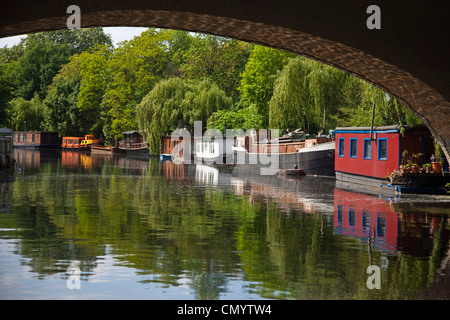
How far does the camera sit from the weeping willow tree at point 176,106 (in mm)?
57281

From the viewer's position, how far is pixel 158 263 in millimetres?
9852

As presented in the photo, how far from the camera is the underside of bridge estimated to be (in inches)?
371

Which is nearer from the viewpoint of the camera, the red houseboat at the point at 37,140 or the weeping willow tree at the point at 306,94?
the weeping willow tree at the point at 306,94

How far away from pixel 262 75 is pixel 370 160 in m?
24.8

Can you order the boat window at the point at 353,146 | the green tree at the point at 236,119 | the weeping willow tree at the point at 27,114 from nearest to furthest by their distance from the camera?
the boat window at the point at 353,146 → the green tree at the point at 236,119 → the weeping willow tree at the point at 27,114

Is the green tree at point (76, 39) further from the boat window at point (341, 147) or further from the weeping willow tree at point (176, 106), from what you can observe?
the boat window at point (341, 147)

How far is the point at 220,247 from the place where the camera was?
11.5 metres

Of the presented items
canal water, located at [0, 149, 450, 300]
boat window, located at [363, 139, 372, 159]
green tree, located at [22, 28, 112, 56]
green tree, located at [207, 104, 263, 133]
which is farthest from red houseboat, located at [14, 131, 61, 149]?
canal water, located at [0, 149, 450, 300]

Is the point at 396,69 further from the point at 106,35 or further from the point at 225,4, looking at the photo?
the point at 106,35

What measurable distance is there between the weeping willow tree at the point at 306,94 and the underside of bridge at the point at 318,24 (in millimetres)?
26345

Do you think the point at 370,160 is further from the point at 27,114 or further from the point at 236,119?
the point at 27,114

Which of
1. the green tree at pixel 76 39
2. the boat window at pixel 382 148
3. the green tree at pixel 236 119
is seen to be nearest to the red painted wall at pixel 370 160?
the boat window at pixel 382 148
